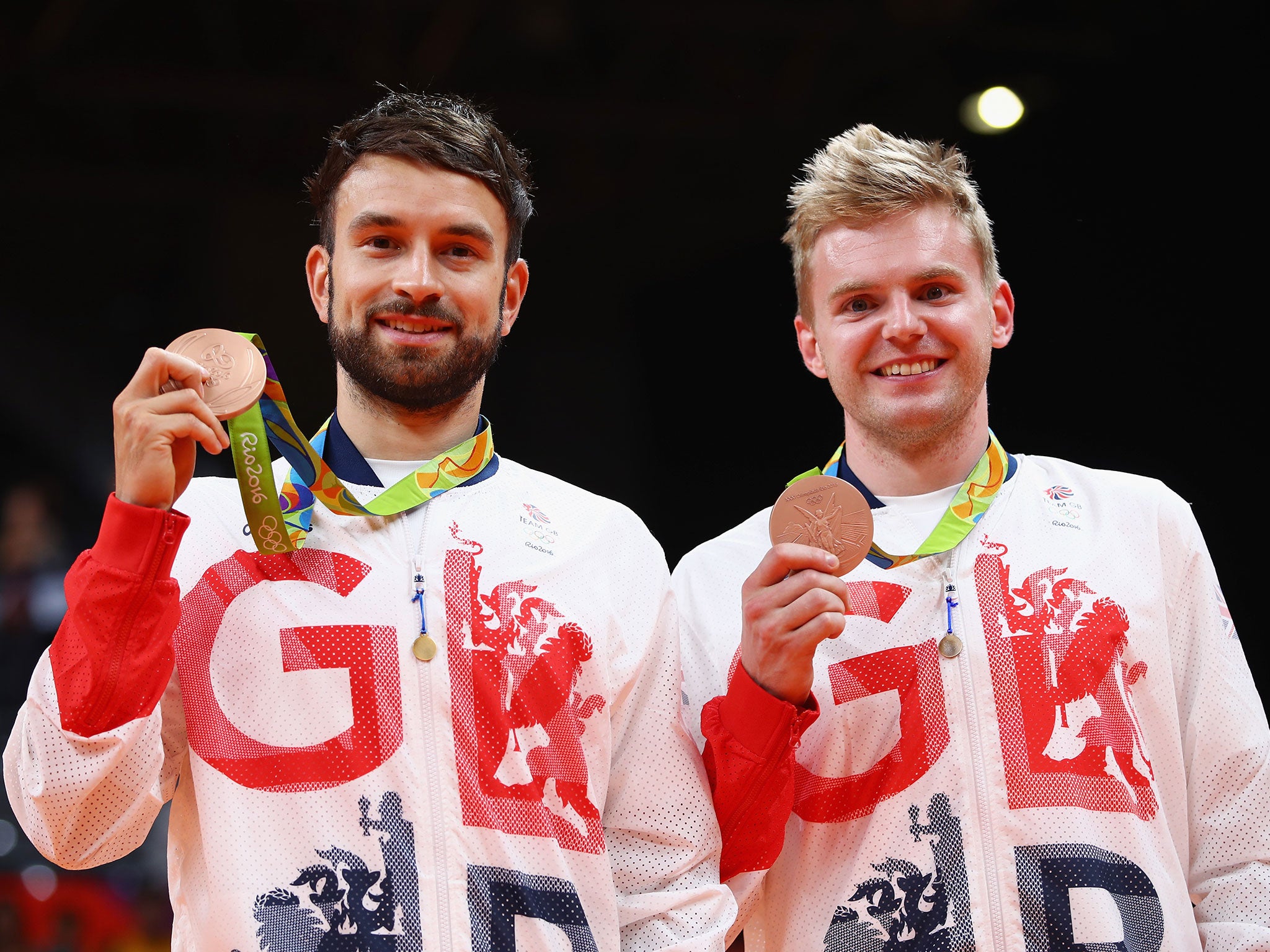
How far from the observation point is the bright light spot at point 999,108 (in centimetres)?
481

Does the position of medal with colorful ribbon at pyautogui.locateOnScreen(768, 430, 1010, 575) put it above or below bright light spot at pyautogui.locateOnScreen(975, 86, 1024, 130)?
below

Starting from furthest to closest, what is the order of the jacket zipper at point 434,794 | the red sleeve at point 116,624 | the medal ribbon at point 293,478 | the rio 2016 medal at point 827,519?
the rio 2016 medal at point 827,519 < the medal ribbon at point 293,478 < the jacket zipper at point 434,794 < the red sleeve at point 116,624

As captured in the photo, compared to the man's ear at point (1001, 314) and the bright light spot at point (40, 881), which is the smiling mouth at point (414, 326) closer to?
the man's ear at point (1001, 314)

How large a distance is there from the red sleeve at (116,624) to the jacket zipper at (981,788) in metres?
1.31

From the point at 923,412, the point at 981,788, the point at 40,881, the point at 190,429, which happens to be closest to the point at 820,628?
the point at 981,788

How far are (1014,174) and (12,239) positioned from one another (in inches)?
160

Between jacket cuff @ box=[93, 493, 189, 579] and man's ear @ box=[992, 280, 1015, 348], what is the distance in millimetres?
1655

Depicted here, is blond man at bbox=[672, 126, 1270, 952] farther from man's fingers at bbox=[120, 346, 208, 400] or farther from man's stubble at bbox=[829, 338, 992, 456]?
man's fingers at bbox=[120, 346, 208, 400]

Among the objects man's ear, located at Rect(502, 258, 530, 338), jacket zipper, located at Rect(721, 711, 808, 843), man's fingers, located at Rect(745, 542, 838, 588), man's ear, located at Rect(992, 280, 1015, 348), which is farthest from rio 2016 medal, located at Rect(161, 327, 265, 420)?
man's ear, located at Rect(992, 280, 1015, 348)

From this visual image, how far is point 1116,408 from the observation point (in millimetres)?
4734

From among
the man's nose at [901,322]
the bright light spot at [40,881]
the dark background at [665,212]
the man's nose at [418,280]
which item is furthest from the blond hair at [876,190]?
the bright light spot at [40,881]

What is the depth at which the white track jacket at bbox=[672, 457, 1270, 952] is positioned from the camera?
6.93ft

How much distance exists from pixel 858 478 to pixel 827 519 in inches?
16.6

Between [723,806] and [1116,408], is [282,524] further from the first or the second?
[1116,408]
